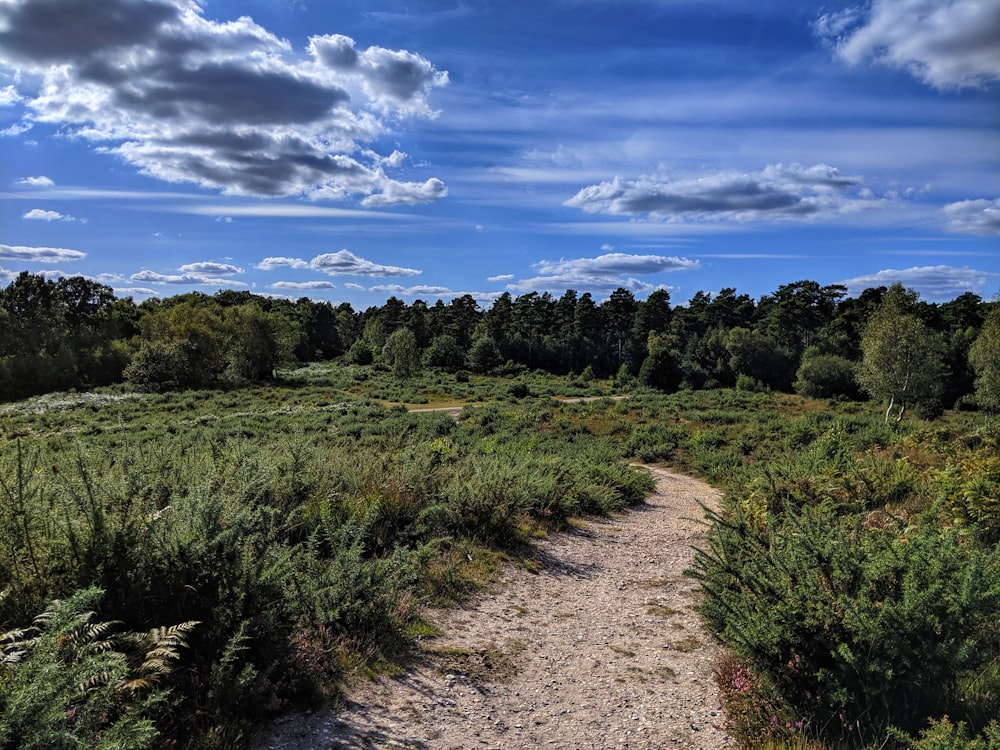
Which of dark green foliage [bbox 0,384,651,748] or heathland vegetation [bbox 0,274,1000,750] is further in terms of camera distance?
dark green foliage [bbox 0,384,651,748]

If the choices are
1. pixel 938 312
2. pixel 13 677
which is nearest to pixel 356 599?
pixel 13 677

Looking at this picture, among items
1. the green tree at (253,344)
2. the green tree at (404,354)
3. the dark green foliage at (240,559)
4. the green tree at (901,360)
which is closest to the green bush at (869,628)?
the dark green foliage at (240,559)

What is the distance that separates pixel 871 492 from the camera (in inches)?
345

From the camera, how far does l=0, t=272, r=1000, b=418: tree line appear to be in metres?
39.7

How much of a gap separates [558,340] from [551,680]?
78.0 meters

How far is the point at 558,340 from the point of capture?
3211 inches

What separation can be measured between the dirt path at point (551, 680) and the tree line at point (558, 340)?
33552mm

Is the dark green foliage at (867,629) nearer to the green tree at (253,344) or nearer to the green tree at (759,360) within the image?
the green tree at (253,344)

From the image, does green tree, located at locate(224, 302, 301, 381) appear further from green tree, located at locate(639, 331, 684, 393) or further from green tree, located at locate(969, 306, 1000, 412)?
green tree, located at locate(969, 306, 1000, 412)

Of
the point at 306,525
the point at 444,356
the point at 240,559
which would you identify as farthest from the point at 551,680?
the point at 444,356

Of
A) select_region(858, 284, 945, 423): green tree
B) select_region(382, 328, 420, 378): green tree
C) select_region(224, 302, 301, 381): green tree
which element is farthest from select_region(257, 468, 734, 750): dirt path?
select_region(382, 328, 420, 378): green tree

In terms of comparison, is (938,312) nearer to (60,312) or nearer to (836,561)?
(836,561)

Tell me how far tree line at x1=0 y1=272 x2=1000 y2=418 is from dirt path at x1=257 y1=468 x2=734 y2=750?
33.6m

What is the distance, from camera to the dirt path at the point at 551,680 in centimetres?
354
